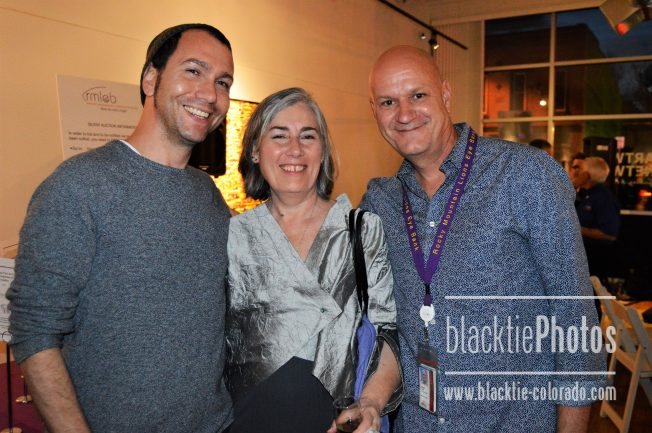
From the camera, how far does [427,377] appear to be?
1760 millimetres

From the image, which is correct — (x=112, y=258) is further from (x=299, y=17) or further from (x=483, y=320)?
(x=299, y=17)

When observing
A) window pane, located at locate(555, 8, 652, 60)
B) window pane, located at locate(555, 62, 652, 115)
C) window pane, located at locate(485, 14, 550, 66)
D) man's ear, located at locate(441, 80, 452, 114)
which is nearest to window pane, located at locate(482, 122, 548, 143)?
window pane, located at locate(555, 62, 652, 115)

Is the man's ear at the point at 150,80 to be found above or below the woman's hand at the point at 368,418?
above

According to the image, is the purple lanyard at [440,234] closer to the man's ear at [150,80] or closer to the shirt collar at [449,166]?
the shirt collar at [449,166]

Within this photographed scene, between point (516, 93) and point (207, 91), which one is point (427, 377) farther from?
point (516, 93)

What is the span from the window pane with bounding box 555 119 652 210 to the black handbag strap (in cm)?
936

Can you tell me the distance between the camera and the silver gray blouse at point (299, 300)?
1703mm

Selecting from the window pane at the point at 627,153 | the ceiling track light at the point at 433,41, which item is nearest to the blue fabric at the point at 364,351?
the ceiling track light at the point at 433,41

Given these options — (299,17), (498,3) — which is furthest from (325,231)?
(498,3)

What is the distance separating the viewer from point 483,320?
1716 millimetres

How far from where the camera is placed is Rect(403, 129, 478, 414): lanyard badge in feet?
5.75

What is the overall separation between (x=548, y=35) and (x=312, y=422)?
10.4 m

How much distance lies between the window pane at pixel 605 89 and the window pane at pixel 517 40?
618 millimetres

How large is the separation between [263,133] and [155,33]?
10.7 feet
